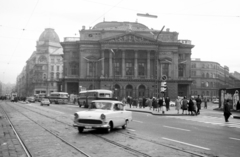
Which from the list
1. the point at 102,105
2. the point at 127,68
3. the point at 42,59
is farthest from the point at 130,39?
the point at 102,105

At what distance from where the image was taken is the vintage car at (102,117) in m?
14.5

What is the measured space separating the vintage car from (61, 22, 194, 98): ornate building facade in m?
62.9

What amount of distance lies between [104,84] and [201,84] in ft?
170

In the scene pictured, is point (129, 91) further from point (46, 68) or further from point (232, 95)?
point (46, 68)

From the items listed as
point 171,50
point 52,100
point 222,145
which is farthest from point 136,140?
point 171,50

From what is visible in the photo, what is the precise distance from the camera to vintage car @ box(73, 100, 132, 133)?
14492 millimetres

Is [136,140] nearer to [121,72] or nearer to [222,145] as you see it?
[222,145]

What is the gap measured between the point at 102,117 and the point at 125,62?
69.2 m

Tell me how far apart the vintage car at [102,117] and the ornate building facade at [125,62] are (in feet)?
206

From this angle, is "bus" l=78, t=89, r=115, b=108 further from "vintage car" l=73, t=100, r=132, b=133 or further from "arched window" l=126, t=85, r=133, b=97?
"arched window" l=126, t=85, r=133, b=97

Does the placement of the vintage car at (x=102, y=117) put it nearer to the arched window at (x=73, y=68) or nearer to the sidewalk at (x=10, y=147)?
the sidewalk at (x=10, y=147)

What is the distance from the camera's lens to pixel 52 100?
235 ft

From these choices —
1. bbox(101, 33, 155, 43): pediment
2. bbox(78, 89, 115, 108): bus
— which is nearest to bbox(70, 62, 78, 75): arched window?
bbox(101, 33, 155, 43): pediment

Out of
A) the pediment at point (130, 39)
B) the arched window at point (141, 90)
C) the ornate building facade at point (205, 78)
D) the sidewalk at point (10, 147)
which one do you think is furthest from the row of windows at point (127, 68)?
the sidewalk at point (10, 147)
